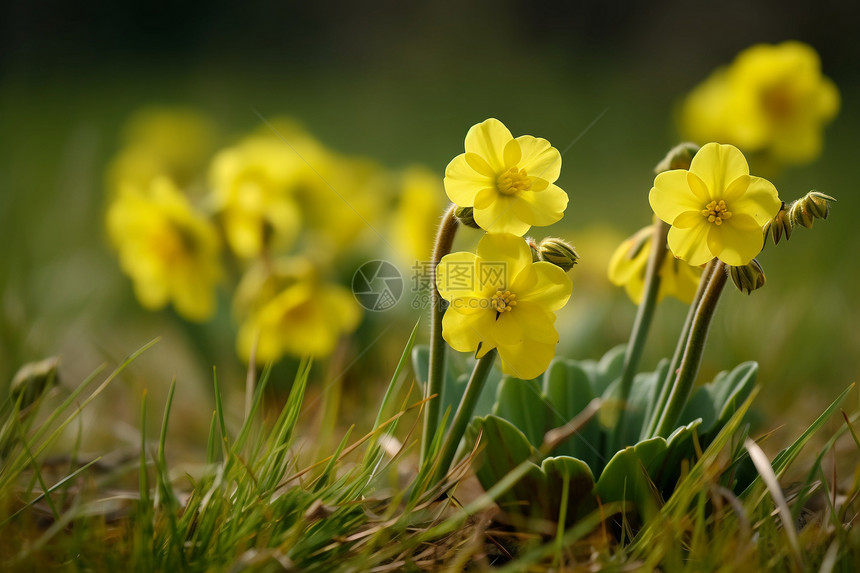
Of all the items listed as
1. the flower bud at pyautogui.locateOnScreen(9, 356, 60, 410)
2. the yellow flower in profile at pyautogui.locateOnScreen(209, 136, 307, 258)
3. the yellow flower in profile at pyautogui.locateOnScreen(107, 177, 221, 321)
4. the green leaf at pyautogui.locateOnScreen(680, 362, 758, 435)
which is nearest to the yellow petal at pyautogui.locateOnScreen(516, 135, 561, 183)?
the green leaf at pyautogui.locateOnScreen(680, 362, 758, 435)

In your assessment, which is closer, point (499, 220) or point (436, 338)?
point (499, 220)

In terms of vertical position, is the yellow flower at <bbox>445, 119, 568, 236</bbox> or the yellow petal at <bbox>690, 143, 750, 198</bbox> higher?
the yellow petal at <bbox>690, 143, 750, 198</bbox>

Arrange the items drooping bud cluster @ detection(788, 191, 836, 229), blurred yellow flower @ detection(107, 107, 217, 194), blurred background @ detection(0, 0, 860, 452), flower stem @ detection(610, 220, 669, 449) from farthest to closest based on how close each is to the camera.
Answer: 1. blurred yellow flower @ detection(107, 107, 217, 194)
2. blurred background @ detection(0, 0, 860, 452)
3. flower stem @ detection(610, 220, 669, 449)
4. drooping bud cluster @ detection(788, 191, 836, 229)

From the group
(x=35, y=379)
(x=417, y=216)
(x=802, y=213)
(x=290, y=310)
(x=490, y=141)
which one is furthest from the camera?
(x=417, y=216)

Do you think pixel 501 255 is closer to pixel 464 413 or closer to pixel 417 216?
pixel 464 413

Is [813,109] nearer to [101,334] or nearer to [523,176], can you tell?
[523,176]

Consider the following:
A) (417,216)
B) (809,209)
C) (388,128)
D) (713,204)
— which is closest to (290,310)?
(417,216)

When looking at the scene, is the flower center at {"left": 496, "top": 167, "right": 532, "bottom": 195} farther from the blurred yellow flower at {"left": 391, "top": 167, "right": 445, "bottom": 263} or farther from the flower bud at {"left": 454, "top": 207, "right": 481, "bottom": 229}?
the blurred yellow flower at {"left": 391, "top": 167, "right": 445, "bottom": 263}
